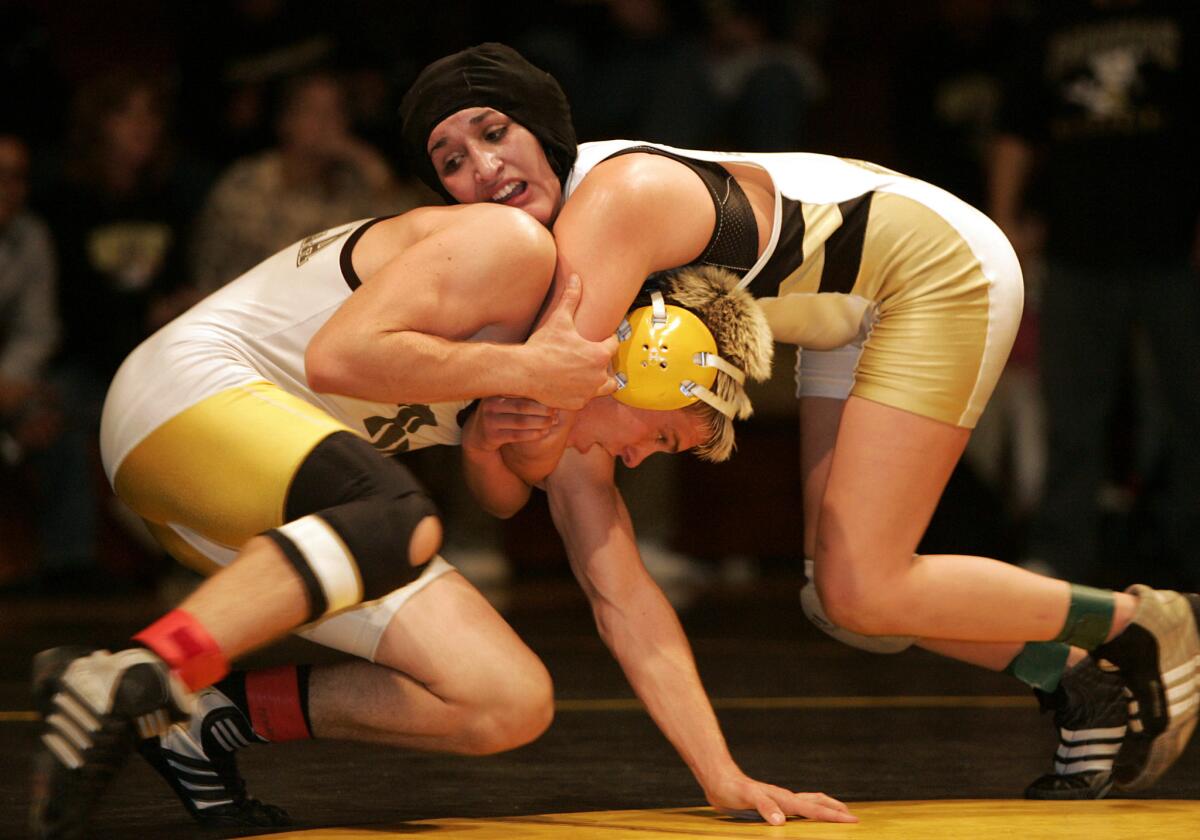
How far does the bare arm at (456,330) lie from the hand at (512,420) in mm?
64

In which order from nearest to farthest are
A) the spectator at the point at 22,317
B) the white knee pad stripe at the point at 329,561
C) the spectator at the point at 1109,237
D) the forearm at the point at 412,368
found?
the white knee pad stripe at the point at 329,561 < the forearm at the point at 412,368 < the spectator at the point at 1109,237 < the spectator at the point at 22,317

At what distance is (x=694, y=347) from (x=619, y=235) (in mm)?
217

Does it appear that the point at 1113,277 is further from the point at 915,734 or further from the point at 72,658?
the point at 72,658

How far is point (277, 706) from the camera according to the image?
9.89 feet

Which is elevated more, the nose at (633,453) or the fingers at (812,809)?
the nose at (633,453)

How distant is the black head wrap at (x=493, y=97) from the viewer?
3.20 m

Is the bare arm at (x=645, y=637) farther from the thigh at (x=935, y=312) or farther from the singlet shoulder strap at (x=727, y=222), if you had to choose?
the thigh at (x=935, y=312)

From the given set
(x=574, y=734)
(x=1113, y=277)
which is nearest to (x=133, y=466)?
(x=574, y=734)

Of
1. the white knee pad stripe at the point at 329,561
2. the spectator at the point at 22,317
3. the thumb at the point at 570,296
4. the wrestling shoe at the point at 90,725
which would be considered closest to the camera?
the wrestling shoe at the point at 90,725

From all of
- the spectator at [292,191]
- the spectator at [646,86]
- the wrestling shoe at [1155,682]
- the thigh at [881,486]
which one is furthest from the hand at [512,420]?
the spectator at [646,86]

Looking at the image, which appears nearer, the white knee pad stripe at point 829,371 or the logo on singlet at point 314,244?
the logo on singlet at point 314,244

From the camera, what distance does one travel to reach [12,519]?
6.64 metres

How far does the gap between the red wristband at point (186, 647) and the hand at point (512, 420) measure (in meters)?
0.65

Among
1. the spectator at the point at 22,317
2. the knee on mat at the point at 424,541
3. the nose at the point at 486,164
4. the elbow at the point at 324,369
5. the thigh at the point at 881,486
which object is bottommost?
the spectator at the point at 22,317
